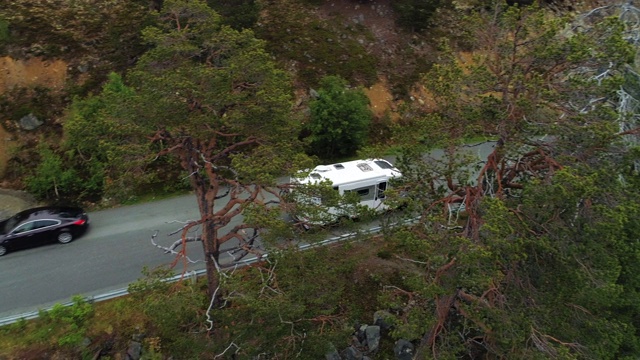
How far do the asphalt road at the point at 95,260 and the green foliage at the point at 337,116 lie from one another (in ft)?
21.7

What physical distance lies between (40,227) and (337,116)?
1315 cm

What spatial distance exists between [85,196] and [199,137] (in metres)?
11.6

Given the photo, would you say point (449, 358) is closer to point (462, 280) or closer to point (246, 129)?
point (462, 280)

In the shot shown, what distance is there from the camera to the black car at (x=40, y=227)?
15.8m

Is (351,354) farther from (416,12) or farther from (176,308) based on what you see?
(416,12)

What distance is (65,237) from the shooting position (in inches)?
647

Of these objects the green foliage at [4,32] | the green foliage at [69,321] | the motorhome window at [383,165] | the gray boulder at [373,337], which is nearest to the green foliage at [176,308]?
the green foliage at [69,321]

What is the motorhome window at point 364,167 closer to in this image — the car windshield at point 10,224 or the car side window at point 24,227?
the car side window at point 24,227

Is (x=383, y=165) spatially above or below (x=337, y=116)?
below

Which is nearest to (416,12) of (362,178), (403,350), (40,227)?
(362,178)

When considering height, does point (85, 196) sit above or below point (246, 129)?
below

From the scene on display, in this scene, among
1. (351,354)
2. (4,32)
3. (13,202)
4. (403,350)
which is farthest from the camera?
(4,32)

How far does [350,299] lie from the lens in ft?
47.6

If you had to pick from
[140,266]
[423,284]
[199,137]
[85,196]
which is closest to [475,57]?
[423,284]
